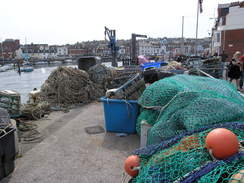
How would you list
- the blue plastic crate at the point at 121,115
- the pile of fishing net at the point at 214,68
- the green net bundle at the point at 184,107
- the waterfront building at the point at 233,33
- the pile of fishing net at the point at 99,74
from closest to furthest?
the green net bundle at the point at 184,107 → the blue plastic crate at the point at 121,115 → the pile of fishing net at the point at 214,68 → the pile of fishing net at the point at 99,74 → the waterfront building at the point at 233,33

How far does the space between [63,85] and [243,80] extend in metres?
6.86

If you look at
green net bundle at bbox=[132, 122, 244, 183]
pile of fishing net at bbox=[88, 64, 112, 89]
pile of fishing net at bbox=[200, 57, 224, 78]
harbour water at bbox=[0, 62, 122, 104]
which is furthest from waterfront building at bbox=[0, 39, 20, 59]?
green net bundle at bbox=[132, 122, 244, 183]

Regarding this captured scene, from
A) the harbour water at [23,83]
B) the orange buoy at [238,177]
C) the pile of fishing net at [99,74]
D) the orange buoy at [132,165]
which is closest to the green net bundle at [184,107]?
the orange buoy at [132,165]

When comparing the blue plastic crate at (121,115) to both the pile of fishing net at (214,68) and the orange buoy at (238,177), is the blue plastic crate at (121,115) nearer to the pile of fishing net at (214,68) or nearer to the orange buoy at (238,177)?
the orange buoy at (238,177)

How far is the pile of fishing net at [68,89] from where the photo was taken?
23.4ft

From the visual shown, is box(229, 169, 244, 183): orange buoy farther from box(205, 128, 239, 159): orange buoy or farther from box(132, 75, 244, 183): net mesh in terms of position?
box(205, 128, 239, 159): orange buoy

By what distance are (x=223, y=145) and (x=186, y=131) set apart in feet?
2.36

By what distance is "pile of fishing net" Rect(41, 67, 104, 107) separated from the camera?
7121 millimetres

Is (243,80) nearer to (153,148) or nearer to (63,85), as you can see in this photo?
(63,85)

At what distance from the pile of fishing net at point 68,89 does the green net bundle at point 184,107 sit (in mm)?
4205

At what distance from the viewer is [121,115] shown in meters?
4.13

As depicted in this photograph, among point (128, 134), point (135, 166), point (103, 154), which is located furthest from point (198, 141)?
point (128, 134)

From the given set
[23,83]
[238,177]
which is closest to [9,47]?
[23,83]

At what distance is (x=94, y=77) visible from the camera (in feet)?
28.5
